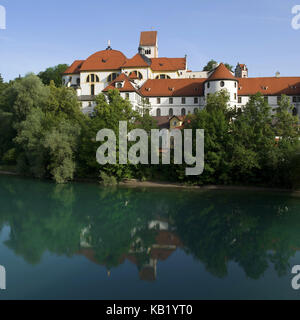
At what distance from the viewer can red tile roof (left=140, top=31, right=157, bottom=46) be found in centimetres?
6633

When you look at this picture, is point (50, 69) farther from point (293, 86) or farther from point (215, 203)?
point (215, 203)

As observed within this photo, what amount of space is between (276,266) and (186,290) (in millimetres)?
4210

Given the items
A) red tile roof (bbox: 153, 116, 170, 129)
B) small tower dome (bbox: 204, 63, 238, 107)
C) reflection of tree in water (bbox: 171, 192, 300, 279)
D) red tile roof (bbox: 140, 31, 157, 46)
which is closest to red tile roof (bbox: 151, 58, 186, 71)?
red tile roof (bbox: 153, 116, 170, 129)

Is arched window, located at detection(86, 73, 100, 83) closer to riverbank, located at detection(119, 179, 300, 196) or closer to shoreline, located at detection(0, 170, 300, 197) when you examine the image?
shoreline, located at detection(0, 170, 300, 197)

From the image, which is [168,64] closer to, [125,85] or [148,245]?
[125,85]

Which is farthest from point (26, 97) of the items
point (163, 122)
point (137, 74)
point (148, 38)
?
point (148, 38)

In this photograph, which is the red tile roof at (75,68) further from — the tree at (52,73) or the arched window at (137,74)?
the tree at (52,73)

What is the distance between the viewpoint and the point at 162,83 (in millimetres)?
49094

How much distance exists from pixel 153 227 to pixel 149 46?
54591 millimetres

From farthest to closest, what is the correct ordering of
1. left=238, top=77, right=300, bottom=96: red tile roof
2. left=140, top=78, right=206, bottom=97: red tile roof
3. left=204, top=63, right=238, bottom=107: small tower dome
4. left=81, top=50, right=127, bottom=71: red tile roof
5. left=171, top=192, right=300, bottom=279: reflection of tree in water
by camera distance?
left=81, top=50, right=127, bottom=71: red tile roof, left=140, top=78, right=206, bottom=97: red tile roof, left=238, top=77, right=300, bottom=96: red tile roof, left=204, top=63, right=238, bottom=107: small tower dome, left=171, top=192, right=300, bottom=279: reflection of tree in water

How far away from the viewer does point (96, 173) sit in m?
31.9

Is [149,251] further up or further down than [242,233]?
further down

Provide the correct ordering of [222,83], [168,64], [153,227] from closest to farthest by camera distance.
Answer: [153,227] → [222,83] → [168,64]

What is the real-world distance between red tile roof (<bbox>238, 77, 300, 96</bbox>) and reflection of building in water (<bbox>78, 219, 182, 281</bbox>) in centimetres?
3276
